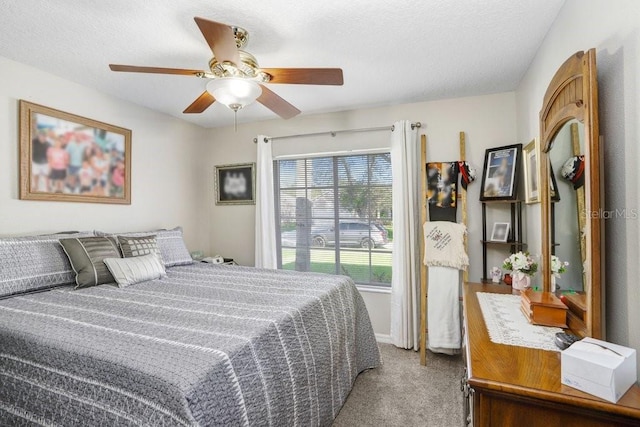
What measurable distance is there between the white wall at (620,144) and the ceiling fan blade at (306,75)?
1.09 m

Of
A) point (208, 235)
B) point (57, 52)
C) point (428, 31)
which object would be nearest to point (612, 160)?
point (428, 31)

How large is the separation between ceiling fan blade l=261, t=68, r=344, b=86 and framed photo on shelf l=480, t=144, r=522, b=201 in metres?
1.69

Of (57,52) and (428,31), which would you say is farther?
(57,52)

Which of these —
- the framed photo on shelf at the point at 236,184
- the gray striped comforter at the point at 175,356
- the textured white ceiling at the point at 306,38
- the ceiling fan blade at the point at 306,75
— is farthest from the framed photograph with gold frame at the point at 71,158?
the ceiling fan blade at the point at 306,75

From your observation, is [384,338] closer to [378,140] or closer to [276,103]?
[378,140]

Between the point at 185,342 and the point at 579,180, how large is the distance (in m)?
1.67

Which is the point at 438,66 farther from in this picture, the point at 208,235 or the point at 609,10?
the point at 208,235

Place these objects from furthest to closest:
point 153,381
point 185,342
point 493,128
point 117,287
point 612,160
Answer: point 493,128 < point 117,287 < point 185,342 < point 612,160 < point 153,381

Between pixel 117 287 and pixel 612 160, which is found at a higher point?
pixel 612 160

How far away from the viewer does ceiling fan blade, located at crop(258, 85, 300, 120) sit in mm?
1976

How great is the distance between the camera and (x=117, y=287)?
2064 millimetres

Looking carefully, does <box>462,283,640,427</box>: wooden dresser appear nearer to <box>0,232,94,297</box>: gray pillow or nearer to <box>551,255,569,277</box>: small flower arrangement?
<box>551,255,569,277</box>: small flower arrangement

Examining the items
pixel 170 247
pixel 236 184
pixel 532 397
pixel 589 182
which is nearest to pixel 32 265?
pixel 170 247

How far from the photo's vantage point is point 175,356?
3.55 feet
